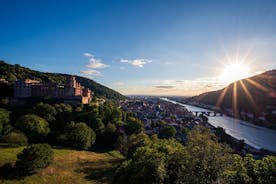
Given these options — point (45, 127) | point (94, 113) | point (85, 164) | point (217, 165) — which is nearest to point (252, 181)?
point (217, 165)

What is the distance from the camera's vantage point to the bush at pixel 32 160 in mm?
20719

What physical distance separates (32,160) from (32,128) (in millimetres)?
12596

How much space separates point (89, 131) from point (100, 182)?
53.9 ft

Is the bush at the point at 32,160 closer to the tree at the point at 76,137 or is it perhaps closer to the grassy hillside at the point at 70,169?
the grassy hillside at the point at 70,169

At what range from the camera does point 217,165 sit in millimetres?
8688

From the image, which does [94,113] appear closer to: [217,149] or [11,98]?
[11,98]

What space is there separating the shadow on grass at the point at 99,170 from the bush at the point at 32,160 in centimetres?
432

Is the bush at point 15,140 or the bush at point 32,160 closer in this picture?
the bush at point 32,160

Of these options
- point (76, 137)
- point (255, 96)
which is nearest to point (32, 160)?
point (76, 137)

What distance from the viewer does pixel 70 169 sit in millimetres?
23516

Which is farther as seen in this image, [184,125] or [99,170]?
[184,125]

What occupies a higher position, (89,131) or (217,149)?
(217,149)

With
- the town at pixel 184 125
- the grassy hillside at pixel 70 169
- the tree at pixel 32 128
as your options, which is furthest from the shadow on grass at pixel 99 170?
the town at pixel 184 125

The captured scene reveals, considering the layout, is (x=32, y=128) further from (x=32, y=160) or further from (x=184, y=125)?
(x=184, y=125)
